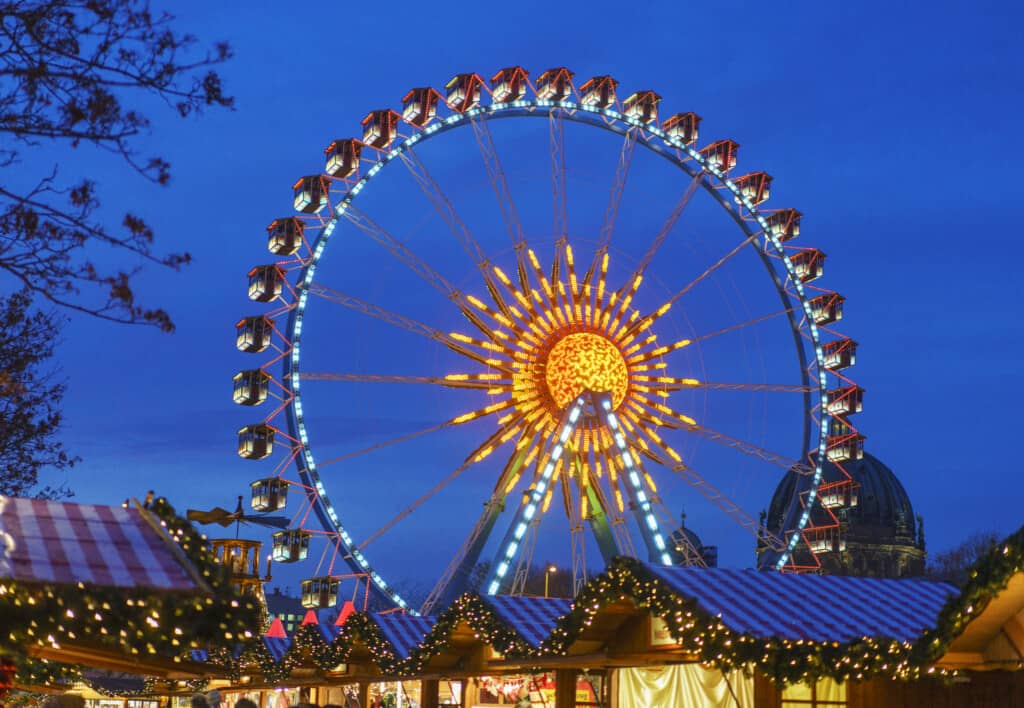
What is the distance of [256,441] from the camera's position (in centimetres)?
2625

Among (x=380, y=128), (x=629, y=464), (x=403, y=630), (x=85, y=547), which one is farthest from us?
(x=380, y=128)

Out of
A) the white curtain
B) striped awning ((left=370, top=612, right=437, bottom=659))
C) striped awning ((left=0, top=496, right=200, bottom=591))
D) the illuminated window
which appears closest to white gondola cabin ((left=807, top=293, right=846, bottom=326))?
striped awning ((left=370, top=612, right=437, bottom=659))

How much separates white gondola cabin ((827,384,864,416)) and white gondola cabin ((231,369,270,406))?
42.1 ft

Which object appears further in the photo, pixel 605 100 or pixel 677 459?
pixel 605 100

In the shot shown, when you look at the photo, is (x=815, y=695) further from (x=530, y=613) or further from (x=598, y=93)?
(x=598, y=93)

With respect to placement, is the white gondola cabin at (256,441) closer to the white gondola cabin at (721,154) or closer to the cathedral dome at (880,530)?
the white gondola cabin at (721,154)

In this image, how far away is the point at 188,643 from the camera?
8062mm

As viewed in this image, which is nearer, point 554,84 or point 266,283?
point 266,283

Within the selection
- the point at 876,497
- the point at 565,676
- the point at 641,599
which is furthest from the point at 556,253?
the point at 876,497

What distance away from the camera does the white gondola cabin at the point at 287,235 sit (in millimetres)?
27000

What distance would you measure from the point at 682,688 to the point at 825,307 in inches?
725

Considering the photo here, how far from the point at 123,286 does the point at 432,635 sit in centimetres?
Result: 1102

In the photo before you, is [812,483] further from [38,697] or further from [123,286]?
[123,286]

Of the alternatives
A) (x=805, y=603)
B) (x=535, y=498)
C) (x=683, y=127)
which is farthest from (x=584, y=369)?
(x=805, y=603)
